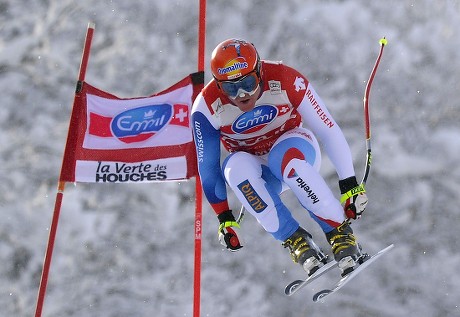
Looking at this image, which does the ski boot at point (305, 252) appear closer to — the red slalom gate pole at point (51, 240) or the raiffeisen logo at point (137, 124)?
the red slalom gate pole at point (51, 240)

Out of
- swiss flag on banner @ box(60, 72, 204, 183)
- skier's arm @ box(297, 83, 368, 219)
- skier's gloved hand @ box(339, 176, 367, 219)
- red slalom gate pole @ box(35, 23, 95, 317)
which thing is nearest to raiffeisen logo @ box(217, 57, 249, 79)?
skier's arm @ box(297, 83, 368, 219)

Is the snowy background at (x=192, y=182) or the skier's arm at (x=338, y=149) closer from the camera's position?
the skier's arm at (x=338, y=149)

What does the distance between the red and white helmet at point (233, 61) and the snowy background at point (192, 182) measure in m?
6.81

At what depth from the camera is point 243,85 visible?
6863mm

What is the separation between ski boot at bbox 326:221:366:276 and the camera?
6902 mm

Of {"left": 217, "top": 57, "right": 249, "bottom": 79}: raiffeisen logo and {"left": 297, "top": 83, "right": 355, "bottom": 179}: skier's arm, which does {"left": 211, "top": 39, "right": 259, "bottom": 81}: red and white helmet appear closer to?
{"left": 217, "top": 57, "right": 249, "bottom": 79}: raiffeisen logo

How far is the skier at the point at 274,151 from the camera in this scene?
6.90 meters

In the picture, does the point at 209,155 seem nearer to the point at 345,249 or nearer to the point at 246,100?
the point at 246,100

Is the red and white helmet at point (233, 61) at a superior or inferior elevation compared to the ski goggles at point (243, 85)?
superior

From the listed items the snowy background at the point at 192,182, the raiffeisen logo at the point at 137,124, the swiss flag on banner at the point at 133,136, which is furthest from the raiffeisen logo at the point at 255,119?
the snowy background at the point at 192,182

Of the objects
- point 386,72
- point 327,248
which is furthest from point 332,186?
point 386,72

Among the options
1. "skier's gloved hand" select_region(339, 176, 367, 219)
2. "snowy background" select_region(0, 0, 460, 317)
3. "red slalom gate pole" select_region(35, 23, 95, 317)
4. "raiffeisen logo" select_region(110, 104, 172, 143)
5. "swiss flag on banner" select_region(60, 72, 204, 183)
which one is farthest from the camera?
"snowy background" select_region(0, 0, 460, 317)

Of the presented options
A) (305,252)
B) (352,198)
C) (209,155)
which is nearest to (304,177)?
(352,198)

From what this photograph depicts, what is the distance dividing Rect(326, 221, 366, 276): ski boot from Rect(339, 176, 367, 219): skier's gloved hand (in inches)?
4.0
